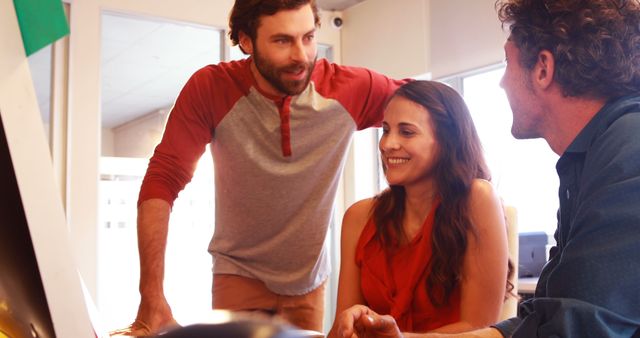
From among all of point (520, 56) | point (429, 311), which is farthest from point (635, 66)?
point (429, 311)

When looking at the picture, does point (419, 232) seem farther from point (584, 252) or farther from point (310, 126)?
point (584, 252)

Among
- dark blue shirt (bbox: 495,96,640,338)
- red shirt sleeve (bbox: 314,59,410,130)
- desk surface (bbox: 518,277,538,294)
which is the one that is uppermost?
red shirt sleeve (bbox: 314,59,410,130)

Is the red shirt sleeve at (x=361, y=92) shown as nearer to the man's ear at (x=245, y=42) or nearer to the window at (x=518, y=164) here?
the man's ear at (x=245, y=42)

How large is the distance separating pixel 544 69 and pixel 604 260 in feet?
1.26

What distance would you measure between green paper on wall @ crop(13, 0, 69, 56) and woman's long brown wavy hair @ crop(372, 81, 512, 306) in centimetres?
125

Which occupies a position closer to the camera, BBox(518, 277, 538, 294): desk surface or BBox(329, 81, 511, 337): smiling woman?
BBox(329, 81, 511, 337): smiling woman

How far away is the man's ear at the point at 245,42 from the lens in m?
2.06

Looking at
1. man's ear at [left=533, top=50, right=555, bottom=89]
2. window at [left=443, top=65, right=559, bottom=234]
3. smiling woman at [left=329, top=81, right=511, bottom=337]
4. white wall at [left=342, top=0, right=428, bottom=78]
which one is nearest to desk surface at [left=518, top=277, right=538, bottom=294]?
window at [left=443, top=65, right=559, bottom=234]

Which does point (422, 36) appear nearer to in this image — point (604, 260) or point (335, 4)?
point (335, 4)

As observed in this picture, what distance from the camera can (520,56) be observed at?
3.58 ft

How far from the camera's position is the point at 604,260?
766mm

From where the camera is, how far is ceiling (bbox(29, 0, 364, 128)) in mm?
4512

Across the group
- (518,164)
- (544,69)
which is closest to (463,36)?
(518,164)

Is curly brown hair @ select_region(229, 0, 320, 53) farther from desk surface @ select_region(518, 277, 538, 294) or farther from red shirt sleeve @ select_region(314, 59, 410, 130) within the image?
desk surface @ select_region(518, 277, 538, 294)
